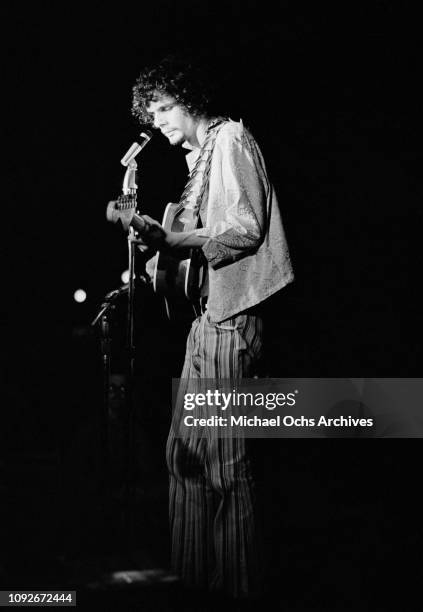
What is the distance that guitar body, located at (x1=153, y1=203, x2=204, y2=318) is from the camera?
203 centimetres

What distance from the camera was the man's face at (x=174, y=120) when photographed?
6.89 ft

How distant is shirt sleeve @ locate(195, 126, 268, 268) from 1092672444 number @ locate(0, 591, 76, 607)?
101 cm

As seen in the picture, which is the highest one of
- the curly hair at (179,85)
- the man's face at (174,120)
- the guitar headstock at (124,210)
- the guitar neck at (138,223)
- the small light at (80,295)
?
the curly hair at (179,85)

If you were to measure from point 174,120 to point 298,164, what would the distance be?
1.04 meters

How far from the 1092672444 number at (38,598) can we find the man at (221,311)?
35cm

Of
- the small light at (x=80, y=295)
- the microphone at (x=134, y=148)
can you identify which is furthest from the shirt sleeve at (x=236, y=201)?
the small light at (x=80, y=295)

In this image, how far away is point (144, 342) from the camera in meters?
3.76

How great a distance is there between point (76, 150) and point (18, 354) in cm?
142

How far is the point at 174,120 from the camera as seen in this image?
6.89ft

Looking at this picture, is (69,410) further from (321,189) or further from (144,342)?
(321,189)

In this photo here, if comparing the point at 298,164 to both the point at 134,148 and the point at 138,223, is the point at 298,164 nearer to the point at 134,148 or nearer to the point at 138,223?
the point at 134,148

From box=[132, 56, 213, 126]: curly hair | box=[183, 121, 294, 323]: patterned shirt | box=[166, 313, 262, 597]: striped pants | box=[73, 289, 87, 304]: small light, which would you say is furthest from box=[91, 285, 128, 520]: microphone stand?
box=[73, 289, 87, 304]: small light

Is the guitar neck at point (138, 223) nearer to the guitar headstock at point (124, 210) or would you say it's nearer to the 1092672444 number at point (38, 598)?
the guitar headstock at point (124, 210)

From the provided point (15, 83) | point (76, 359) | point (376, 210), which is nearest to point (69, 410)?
point (76, 359)
